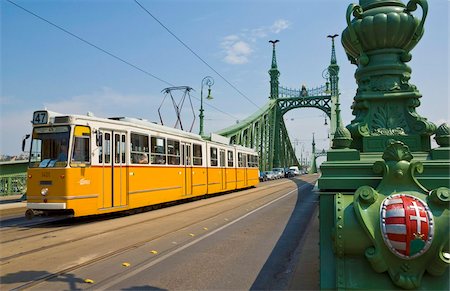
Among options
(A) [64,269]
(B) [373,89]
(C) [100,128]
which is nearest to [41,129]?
(C) [100,128]

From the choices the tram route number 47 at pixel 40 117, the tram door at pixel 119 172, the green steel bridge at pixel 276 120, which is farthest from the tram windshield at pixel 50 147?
the green steel bridge at pixel 276 120

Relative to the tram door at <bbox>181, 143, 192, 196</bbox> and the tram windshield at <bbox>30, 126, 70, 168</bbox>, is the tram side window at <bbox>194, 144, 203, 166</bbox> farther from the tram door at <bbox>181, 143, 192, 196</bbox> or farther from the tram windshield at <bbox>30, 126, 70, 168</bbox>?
the tram windshield at <bbox>30, 126, 70, 168</bbox>

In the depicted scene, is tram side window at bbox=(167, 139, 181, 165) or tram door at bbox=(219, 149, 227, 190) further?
tram door at bbox=(219, 149, 227, 190)

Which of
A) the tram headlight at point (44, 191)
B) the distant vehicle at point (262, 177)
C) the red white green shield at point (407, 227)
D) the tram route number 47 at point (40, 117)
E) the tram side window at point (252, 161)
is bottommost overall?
the distant vehicle at point (262, 177)

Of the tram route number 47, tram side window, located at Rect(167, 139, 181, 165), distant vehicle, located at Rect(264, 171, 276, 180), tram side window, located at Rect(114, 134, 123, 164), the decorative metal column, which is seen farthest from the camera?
distant vehicle, located at Rect(264, 171, 276, 180)

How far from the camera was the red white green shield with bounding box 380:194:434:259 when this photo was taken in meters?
3.15

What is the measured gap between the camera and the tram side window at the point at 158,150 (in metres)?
14.3

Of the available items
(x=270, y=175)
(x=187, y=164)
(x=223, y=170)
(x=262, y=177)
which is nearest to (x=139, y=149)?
(x=187, y=164)

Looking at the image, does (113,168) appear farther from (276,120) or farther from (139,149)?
(276,120)

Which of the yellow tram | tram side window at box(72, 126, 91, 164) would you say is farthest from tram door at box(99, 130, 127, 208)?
tram side window at box(72, 126, 91, 164)

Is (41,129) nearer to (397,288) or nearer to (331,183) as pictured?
(331,183)

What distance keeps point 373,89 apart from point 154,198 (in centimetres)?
1076

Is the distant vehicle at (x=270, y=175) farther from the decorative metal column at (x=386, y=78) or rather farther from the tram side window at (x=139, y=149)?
the decorative metal column at (x=386, y=78)

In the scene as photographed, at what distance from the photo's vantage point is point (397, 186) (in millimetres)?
3531
